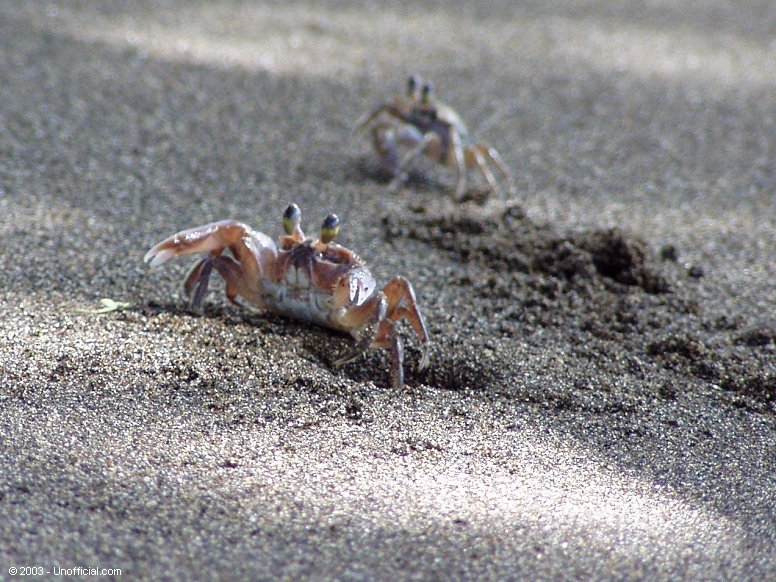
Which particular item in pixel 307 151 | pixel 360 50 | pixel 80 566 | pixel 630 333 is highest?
pixel 360 50

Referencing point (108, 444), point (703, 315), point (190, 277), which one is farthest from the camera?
point (703, 315)

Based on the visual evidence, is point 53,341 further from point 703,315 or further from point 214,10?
point 214,10

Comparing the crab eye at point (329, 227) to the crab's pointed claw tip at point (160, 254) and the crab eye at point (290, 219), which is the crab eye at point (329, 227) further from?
the crab's pointed claw tip at point (160, 254)

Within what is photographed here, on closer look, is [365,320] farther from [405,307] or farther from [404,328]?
[404,328]

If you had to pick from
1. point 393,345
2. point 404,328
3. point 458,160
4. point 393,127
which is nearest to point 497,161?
point 458,160

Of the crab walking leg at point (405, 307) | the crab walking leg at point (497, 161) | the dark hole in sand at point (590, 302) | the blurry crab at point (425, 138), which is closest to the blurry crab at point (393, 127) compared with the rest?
the blurry crab at point (425, 138)

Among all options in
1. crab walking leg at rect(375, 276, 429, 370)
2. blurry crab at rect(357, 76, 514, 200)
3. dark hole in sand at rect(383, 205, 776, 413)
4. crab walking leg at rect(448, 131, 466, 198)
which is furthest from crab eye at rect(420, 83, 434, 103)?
crab walking leg at rect(375, 276, 429, 370)

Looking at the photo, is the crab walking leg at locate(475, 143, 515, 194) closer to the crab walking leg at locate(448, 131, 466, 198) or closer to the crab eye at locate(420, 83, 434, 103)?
the crab walking leg at locate(448, 131, 466, 198)

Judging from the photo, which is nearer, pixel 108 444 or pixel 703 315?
pixel 108 444

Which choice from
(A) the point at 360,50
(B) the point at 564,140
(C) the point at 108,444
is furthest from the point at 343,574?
(A) the point at 360,50
